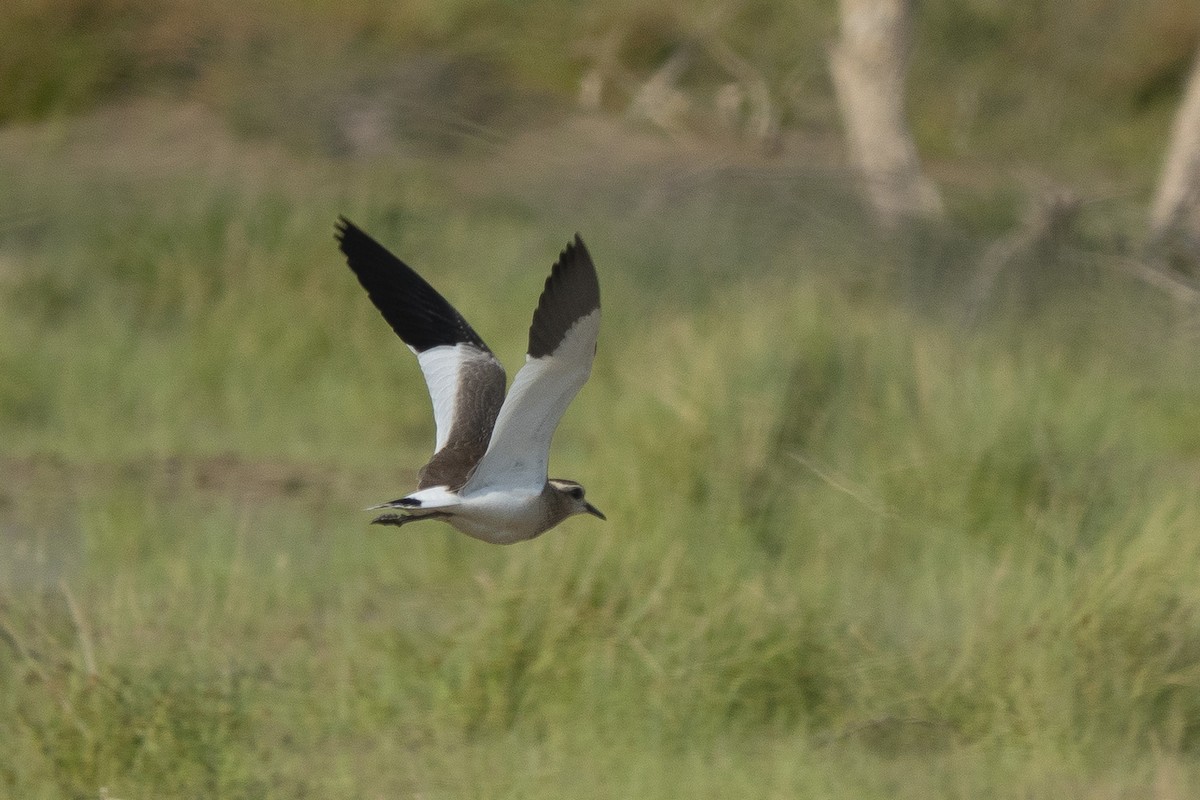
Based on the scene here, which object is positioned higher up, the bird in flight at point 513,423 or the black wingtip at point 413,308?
the black wingtip at point 413,308

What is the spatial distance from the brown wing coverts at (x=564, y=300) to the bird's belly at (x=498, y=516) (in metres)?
0.35

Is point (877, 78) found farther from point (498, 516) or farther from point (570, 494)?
point (498, 516)

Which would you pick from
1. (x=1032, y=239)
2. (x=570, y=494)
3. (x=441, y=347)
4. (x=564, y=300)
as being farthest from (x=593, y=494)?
(x=1032, y=239)

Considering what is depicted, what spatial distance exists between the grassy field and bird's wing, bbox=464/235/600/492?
96 centimetres

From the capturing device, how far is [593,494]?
7031mm

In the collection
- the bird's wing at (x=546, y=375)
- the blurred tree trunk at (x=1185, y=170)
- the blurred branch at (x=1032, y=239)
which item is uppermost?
the blurred tree trunk at (x=1185, y=170)

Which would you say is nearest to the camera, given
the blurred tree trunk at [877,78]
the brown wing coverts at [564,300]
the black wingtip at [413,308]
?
the brown wing coverts at [564,300]

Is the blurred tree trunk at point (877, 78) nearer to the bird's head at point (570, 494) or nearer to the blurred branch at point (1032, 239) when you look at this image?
the blurred branch at point (1032, 239)

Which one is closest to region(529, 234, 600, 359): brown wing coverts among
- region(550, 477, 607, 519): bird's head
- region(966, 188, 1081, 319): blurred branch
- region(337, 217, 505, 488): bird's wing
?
region(337, 217, 505, 488): bird's wing

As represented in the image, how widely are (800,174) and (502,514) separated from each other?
20.8 ft

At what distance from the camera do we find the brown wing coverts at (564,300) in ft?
13.7

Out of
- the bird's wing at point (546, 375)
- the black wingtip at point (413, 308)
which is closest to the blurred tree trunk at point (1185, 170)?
the black wingtip at point (413, 308)

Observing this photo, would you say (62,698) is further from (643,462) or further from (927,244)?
(927,244)

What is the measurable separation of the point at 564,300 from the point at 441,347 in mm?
1092
